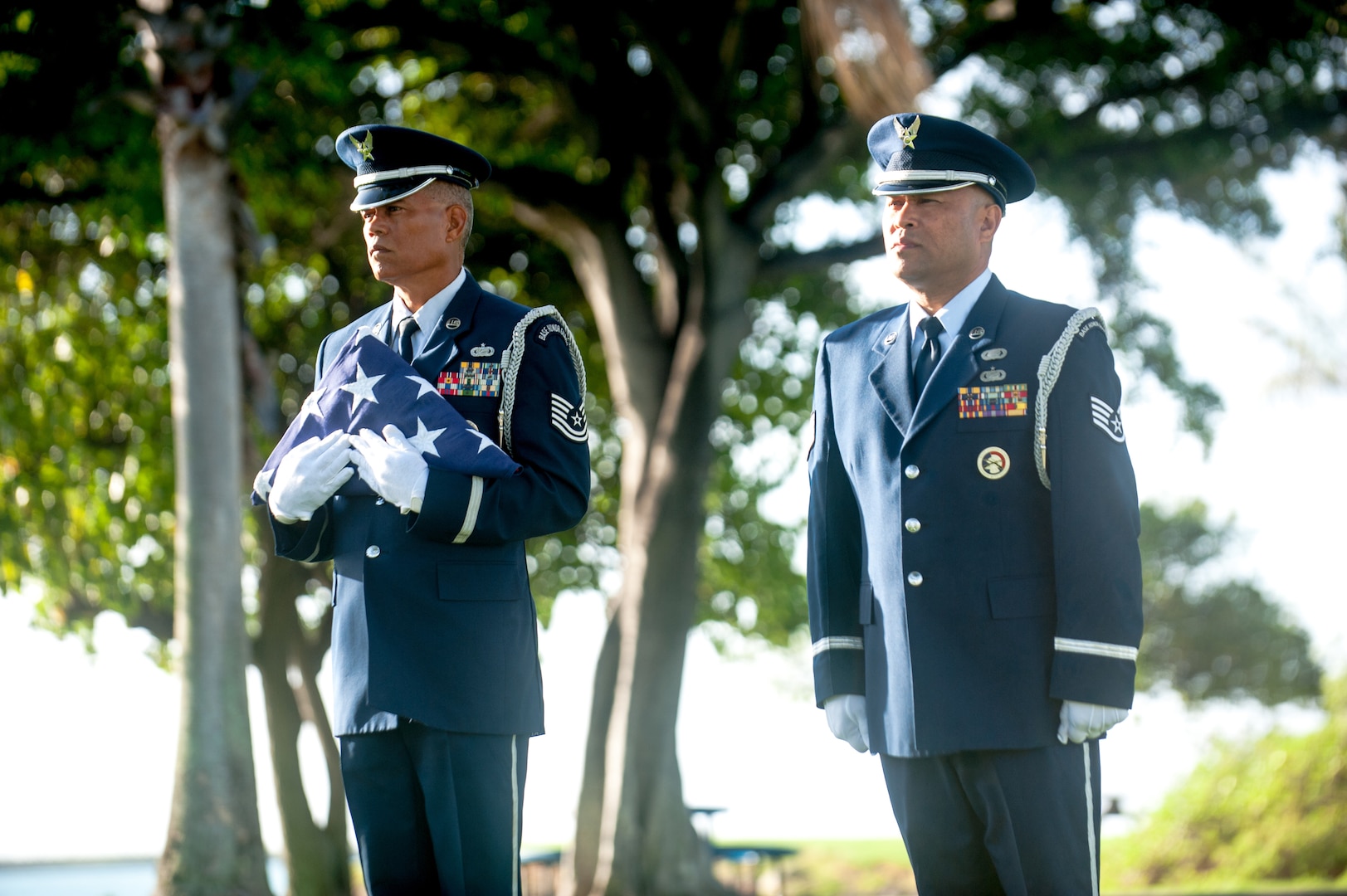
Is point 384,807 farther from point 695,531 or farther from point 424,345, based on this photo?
point 695,531

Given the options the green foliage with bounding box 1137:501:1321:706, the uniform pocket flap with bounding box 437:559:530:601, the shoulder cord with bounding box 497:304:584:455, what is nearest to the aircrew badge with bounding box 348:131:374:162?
the shoulder cord with bounding box 497:304:584:455

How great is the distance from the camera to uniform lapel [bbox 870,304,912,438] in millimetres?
3545

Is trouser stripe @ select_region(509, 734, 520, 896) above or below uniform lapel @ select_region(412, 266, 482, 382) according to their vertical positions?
below

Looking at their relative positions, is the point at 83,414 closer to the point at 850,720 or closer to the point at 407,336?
the point at 407,336

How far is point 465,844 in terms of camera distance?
3.33m

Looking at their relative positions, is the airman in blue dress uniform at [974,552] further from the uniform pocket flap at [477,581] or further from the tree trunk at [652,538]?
the tree trunk at [652,538]

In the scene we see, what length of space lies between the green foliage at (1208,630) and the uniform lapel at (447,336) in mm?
30521

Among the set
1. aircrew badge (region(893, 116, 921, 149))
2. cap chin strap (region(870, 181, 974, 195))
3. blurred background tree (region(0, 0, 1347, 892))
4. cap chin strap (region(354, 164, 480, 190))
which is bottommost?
cap chin strap (region(870, 181, 974, 195))

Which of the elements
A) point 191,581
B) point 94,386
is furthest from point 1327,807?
point 94,386

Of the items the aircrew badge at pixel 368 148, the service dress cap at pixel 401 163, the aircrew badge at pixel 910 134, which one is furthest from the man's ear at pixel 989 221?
the aircrew badge at pixel 368 148

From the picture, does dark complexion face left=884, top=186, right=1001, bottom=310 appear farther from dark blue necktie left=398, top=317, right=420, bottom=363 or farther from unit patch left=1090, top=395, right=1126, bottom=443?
dark blue necktie left=398, top=317, right=420, bottom=363

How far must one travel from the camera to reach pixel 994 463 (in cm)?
341

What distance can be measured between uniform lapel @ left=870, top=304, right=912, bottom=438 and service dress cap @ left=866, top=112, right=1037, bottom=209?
1.18ft

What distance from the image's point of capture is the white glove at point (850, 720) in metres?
3.56
